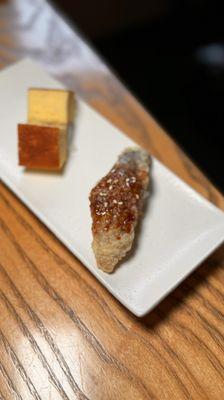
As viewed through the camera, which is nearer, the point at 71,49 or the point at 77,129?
the point at 77,129

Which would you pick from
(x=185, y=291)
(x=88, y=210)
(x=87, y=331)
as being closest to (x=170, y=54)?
(x=88, y=210)

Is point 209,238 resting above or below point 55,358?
above

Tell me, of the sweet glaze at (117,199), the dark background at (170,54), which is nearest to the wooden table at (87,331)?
the sweet glaze at (117,199)

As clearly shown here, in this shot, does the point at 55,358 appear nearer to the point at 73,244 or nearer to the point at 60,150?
the point at 73,244

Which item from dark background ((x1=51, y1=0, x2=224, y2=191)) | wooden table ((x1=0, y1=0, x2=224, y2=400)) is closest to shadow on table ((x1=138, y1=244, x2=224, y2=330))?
wooden table ((x1=0, y1=0, x2=224, y2=400))

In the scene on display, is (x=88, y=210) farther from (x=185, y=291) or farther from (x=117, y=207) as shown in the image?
(x=185, y=291)

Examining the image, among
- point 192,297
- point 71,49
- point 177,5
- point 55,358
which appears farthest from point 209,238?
point 177,5

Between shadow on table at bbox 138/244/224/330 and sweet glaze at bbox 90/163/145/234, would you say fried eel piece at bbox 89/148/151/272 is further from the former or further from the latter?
shadow on table at bbox 138/244/224/330
